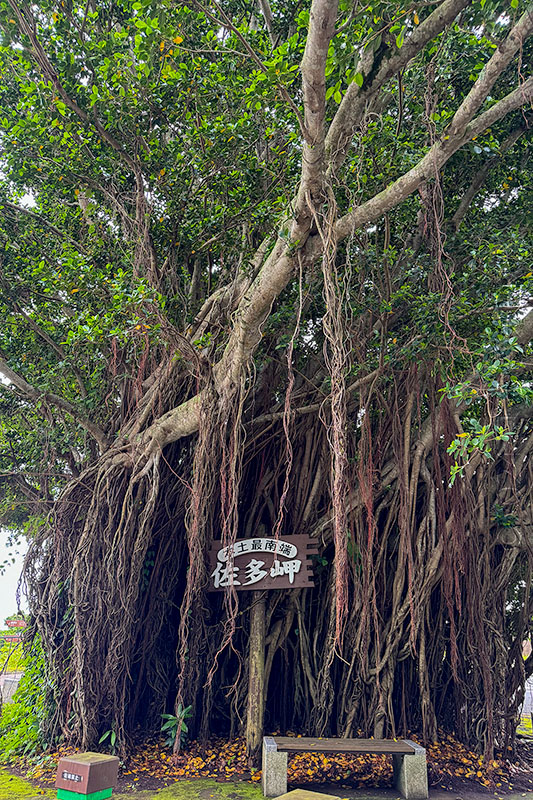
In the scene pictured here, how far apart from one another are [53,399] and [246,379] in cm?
145

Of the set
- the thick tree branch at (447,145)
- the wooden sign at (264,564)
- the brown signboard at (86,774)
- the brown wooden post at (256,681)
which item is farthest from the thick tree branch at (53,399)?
the thick tree branch at (447,145)

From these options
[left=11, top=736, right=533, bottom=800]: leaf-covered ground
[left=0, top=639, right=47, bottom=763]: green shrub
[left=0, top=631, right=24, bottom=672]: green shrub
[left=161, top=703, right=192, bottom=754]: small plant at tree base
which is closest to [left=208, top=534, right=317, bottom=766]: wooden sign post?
[left=11, top=736, right=533, bottom=800]: leaf-covered ground

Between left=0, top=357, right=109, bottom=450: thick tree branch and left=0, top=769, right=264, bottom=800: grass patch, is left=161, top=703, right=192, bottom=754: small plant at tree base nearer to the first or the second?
left=0, top=769, right=264, bottom=800: grass patch

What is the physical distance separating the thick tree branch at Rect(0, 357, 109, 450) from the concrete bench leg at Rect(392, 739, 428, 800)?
2717mm

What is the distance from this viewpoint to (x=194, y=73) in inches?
138

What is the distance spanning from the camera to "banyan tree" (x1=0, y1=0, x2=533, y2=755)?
3201 mm

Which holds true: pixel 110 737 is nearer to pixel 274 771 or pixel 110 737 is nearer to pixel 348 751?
pixel 274 771

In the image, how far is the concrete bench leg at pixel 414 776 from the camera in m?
2.98

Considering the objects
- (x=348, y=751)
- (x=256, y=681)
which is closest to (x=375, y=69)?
(x=348, y=751)

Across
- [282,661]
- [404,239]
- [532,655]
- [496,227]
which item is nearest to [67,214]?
[404,239]

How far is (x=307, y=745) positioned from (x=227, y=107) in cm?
397

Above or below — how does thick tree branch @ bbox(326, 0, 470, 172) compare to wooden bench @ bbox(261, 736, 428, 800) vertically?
above

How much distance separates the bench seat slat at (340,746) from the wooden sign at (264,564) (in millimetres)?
875

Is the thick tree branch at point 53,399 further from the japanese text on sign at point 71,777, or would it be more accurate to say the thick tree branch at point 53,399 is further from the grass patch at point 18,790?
the japanese text on sign at point 71,777
